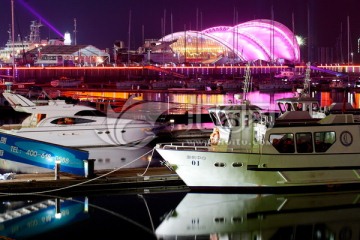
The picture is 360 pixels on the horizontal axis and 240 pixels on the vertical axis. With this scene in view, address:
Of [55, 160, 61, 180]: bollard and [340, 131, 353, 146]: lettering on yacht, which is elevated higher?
[340, 131, 353, 146]: lettering on yacht

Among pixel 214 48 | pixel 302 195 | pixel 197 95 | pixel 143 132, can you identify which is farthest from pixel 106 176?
Result: pixel 214 48

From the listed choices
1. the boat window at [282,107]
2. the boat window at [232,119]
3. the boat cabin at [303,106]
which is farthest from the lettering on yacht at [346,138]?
the boat window at [282,107]

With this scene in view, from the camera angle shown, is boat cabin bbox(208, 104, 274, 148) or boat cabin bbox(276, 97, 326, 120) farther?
boat cabin bbox(276, 97, 326, 120)

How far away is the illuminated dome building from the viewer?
126 meters

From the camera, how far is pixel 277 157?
19.6 m

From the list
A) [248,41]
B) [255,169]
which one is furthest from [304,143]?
[248,41]

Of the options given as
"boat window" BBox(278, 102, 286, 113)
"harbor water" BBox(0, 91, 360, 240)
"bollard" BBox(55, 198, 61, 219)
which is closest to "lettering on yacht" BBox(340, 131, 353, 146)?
"harbor water" BBox(0, 91, 360, 240)

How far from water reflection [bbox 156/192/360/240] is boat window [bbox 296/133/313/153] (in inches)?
61.5

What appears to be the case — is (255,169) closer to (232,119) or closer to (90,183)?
(232,119)

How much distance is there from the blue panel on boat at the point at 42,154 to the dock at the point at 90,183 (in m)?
0.39

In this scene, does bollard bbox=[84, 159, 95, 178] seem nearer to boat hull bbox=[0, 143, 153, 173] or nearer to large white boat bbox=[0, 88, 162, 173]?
boat hull bbox=[0, 143, 153, 173]

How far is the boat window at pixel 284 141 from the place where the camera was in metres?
19.7

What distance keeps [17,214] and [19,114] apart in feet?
101

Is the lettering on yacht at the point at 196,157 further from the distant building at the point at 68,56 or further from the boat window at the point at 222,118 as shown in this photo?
the distant building at the point at 68,56
